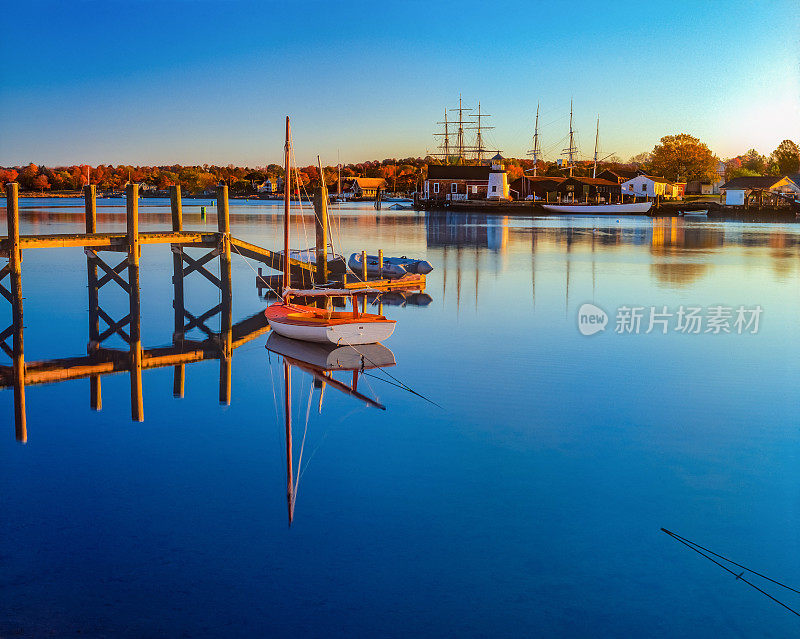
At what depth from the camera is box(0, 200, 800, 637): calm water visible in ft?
27.3

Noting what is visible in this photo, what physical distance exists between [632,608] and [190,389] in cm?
1098

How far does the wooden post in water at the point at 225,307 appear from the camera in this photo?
17781 millimetres

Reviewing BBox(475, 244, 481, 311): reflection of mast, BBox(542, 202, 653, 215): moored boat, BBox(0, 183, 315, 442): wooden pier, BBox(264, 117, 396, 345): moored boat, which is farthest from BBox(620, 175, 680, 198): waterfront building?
BBox(264, 117, 396, 345): moored boat

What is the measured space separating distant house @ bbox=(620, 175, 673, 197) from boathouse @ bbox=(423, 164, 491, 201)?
2044 centimetres

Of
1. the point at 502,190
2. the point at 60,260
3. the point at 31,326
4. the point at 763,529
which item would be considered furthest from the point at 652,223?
the point at 763,529

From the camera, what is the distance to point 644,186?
118938 millimetres

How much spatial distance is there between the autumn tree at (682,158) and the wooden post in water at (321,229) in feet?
392

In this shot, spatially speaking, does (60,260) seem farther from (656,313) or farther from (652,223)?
(652,223)

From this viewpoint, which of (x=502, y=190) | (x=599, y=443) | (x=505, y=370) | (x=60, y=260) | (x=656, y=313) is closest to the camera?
(x=599, y=443)

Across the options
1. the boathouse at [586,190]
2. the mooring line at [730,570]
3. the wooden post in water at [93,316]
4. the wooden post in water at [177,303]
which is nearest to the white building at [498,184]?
the boathouse at [586,190]

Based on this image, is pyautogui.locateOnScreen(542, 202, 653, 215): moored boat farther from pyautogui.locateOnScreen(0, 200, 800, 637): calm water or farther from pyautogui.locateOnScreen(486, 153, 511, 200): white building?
pyautogui.locateOnScreen(0, 200, 800, 637): calm water

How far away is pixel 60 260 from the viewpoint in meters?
47.9

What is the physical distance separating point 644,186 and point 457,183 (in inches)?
1073

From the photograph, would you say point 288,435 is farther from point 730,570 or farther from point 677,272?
point 677,272
